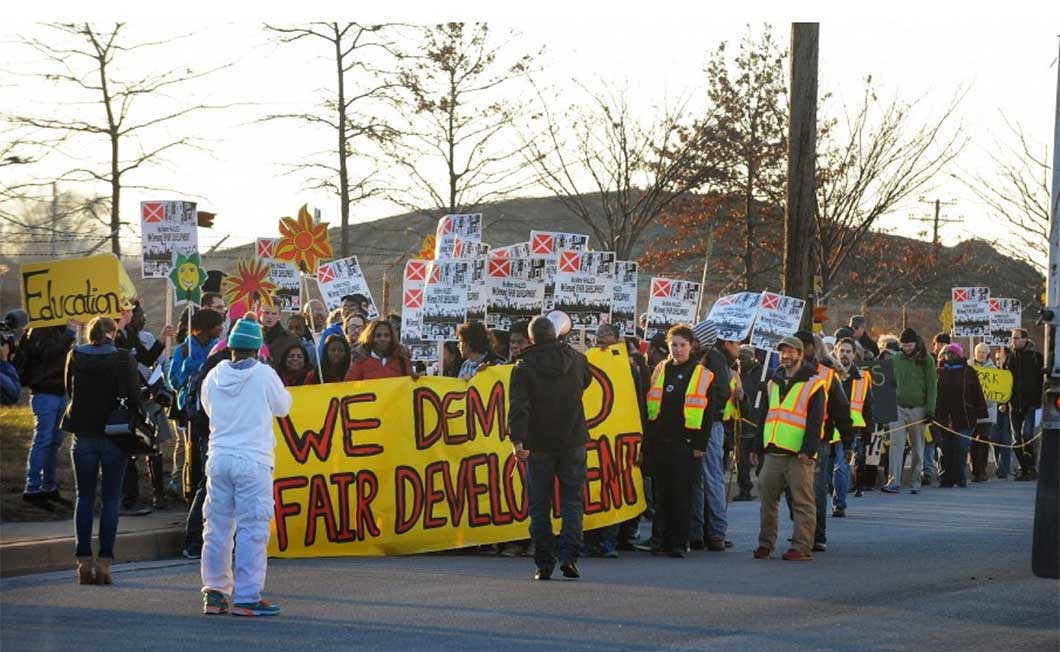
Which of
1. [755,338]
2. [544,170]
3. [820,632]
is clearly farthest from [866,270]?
[820,632]

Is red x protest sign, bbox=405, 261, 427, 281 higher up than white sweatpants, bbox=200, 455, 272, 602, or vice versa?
red x protest sign, bbox=405, 261, 427, 281

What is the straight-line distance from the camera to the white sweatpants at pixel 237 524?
9.80 m

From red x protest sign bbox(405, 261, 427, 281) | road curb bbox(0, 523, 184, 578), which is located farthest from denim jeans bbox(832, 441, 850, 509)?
road curb bbox(0, 523, 184, 578)

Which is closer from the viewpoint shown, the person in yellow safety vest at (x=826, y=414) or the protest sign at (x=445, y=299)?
the person in yellow safety vest at (x=826, y=414)

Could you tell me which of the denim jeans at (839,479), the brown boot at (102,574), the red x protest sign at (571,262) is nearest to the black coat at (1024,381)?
the denim jeans at (839,479)

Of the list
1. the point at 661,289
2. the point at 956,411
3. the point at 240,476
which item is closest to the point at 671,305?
the point at 661,289

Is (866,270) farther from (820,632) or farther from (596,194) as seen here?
(820,632)

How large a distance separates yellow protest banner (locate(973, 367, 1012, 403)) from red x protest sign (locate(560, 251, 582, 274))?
27.5 feet

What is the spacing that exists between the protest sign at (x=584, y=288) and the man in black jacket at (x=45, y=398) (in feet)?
17.0

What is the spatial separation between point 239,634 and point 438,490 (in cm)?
443

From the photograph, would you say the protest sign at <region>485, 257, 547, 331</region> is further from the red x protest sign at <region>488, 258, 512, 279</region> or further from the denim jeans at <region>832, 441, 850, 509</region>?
the denim jeans at <region>832, 441, 850, 509</region>

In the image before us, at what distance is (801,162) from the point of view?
19.5m

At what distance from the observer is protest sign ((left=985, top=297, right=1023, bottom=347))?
29.4 meters

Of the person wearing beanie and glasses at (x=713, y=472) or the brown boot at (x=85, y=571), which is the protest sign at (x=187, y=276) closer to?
the person wearing beanie and glasses at (x=713, y=472)
